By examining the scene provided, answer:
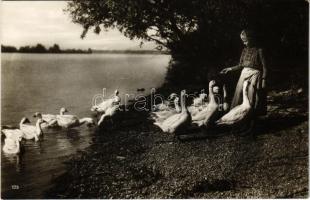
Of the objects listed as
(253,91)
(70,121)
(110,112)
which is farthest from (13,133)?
(253,91)

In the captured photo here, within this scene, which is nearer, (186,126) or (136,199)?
(136,199)

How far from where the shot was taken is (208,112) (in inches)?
223

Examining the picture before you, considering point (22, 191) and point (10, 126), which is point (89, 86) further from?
point (22, 191)

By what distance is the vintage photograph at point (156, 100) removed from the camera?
5.29 meters

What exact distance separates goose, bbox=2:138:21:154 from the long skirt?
273 centimetres

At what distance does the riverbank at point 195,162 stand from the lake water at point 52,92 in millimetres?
239

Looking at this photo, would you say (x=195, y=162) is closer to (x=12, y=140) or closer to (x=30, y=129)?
(x=30, y=129)

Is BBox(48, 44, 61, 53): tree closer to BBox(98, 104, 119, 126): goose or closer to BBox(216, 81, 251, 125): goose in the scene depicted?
BBox(98, 104, 119, 126): goose

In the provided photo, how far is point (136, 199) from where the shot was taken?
17.0 ft

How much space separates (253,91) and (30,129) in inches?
113

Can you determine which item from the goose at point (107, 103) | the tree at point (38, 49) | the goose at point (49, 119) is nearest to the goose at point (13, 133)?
the goose at point (49, 119)

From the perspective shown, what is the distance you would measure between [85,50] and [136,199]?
6.50 ft

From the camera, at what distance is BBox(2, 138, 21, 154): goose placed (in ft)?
17.3

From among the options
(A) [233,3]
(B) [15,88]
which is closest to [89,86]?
(B) [15,88]
